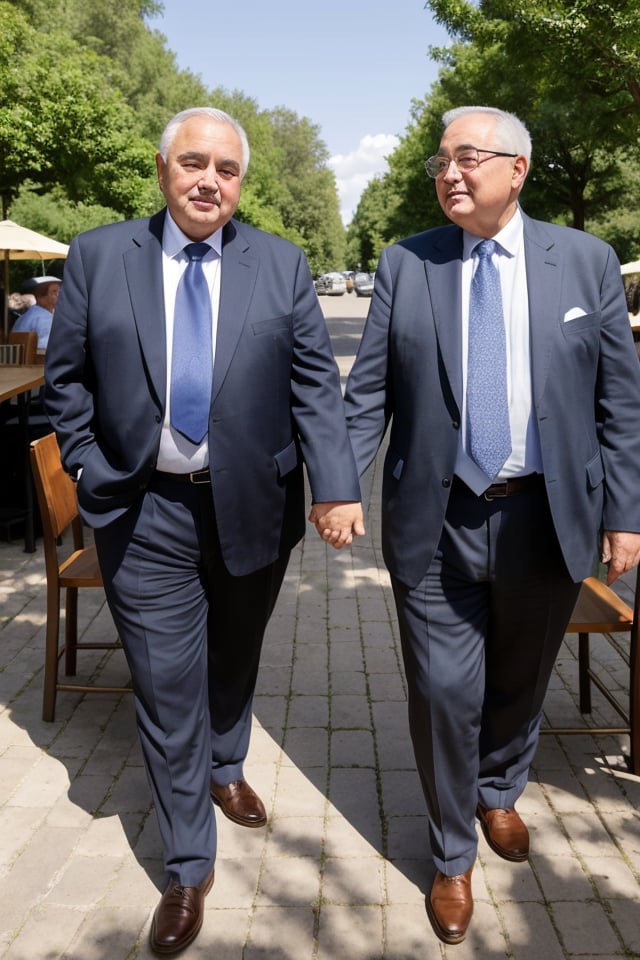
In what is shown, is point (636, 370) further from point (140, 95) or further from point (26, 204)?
point (140, 95)

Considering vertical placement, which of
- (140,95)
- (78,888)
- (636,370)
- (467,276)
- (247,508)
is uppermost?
(140,95)

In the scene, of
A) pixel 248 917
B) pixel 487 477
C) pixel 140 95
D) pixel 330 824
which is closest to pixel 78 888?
pixel 248 917

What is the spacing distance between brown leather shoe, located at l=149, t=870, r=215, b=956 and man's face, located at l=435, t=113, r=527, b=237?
2069 millimetres

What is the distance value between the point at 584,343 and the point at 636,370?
180 mm

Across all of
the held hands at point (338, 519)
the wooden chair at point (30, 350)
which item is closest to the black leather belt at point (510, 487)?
the held hands at point (338, 519)

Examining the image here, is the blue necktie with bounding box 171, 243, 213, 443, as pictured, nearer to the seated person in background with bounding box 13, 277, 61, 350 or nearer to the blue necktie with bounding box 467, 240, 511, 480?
the blue necktie with bounding box 467, 240, 511, 480

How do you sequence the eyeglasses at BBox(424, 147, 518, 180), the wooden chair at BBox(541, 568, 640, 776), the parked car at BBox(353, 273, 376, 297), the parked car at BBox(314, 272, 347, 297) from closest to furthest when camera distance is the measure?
the eyeglasses at BBox(424, 147, 518, 180), the wooden chair at BBox(541, 568, 640, 776), the parked car at BBox(353, 273, 376, 297), the parked car at BBox(314, 272, 347, 297)

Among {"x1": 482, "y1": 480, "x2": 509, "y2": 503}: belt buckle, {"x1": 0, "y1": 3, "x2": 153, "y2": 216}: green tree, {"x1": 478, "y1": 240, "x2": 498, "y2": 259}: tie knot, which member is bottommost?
{"x1": 482, "y1": 480, "x2": 509, "y2": 503}: belt buckle

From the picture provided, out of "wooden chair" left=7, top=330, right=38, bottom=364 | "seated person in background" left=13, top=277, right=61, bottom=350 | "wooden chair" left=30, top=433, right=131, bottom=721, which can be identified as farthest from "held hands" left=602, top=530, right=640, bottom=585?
"seated person in background" left=13, top=277, right=61, bottom=350

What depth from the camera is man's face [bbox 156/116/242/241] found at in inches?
106

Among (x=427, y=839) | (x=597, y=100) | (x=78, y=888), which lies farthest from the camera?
(x=597, y=100)

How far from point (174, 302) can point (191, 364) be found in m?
0.19

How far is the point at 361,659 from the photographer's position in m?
4.86

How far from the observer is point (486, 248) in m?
2.74
